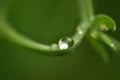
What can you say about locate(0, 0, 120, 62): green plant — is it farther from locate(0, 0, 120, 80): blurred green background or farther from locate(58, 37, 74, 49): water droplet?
locate(0, 0, 120, 80): blurred green background

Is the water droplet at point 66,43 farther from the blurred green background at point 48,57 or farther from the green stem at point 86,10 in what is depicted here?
the blurred green background at point 48,57

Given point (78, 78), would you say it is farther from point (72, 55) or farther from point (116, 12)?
point (116, 12)

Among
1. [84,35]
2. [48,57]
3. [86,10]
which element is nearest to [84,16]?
[86,10]

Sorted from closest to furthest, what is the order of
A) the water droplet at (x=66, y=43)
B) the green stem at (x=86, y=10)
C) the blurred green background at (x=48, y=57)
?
the water droplet at (x=66, y=43), the green stem at (x=86, y=10), the blurred green background at (x=48, y=57)

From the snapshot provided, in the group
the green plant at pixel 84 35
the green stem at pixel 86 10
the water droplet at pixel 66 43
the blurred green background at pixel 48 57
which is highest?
the blurred green background at pixel 48 57

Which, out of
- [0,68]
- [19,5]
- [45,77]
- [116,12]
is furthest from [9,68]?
[116,12]

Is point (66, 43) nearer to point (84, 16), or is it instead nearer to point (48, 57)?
point (84, 16)

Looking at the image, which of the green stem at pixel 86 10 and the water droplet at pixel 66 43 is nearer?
Result: the water droplet at pixel 66 43

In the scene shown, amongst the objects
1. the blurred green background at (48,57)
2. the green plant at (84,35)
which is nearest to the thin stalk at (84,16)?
the green plant at (84,35)
